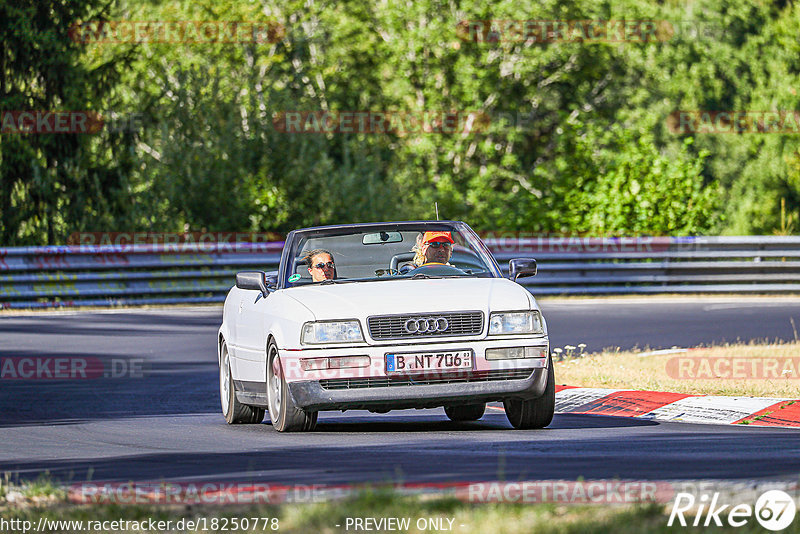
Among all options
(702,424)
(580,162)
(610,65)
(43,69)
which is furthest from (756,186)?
(702,424)

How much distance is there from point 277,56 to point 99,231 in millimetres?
17786

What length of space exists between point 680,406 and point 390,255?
257 cm

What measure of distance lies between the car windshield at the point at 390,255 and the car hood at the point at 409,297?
17.2 inches

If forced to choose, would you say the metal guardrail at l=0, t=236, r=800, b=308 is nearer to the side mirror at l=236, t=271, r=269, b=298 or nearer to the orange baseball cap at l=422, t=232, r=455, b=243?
the side mirror at l=236, t=271, r=269, b=298

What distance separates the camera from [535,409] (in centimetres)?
999

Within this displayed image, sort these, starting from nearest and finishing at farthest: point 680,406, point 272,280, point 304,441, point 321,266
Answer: point 304,441 < point 321,266 < point 272,280 < point 680,406

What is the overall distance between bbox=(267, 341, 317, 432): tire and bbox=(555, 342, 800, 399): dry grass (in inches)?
143

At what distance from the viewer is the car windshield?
35.1ft
